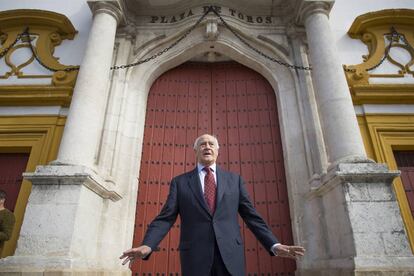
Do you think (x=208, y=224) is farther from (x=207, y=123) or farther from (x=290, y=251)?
(x=207, y=123)

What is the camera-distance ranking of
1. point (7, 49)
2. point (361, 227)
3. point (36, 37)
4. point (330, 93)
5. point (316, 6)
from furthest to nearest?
point (36, 37), point (7, 49), point (316, 6), point (330, 93), point (361, 227)

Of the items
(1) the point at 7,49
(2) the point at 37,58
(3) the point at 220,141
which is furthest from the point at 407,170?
(1) the point at 7,49

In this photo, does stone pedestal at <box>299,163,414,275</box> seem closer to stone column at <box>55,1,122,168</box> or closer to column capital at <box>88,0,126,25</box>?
stone column at <box>55,1,122,168</box>

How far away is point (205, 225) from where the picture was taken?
6.75 feet

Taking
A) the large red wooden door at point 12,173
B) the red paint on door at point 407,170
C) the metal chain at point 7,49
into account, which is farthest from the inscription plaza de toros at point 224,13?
the large red wooden door at point 12,173

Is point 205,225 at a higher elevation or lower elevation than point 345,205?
lower

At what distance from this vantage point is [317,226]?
14.7ft

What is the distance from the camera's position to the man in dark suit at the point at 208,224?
6.32 feet

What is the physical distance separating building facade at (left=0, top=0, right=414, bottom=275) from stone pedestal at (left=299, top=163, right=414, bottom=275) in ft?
0.05

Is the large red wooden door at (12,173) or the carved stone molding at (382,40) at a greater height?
the carved stone molding at (382,40)

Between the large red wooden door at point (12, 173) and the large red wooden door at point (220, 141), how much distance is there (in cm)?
220

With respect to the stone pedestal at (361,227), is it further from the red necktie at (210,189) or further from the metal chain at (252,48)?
the metal chain at (252,48)

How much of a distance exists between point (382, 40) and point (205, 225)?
243 inches

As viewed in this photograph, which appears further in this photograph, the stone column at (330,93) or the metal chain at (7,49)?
the metal chain at (7,49)
